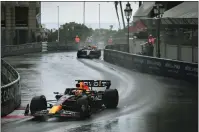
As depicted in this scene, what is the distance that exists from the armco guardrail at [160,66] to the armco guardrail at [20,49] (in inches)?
534

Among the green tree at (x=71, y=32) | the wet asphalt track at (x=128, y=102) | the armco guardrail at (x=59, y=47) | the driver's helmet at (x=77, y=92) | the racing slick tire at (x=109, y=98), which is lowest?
the wet asphalt track at (x=128, y=102)

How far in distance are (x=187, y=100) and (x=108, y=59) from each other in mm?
22917

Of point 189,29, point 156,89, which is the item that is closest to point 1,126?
point 156,89

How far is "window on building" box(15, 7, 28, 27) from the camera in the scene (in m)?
57.4

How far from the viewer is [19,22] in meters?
57.4

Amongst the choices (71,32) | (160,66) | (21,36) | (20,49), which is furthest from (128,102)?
(71,32)

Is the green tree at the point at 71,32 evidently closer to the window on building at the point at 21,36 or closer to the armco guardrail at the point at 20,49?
the window on building at the point at 21,36

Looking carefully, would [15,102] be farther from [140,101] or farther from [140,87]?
[140,87]

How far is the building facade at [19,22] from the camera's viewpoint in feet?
166

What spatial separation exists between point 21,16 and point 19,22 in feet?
5.67

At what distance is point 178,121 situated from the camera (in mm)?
14109

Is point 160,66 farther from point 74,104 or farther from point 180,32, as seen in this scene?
point 74,104

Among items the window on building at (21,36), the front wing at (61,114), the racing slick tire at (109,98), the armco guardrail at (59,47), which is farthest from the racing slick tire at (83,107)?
the armco guardrail at (59,47)

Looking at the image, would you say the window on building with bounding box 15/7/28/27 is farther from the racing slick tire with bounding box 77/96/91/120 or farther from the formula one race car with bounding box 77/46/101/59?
the racing slick tire with bounding box 77/96/91/120
